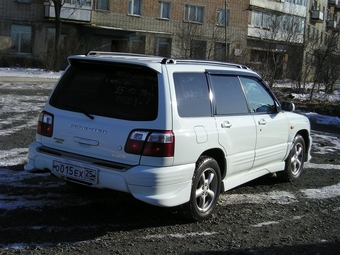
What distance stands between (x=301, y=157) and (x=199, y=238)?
3.51 meters

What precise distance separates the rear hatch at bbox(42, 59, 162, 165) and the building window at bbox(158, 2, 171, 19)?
1480 inches

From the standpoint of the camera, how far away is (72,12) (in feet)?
120

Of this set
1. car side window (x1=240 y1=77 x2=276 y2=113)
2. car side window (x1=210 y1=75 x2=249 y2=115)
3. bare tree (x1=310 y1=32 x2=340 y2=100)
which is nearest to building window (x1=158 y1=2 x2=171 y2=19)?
bare tree (x1=310 y1=32 x2=340 y2=100)

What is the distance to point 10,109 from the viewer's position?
1373 centimetres

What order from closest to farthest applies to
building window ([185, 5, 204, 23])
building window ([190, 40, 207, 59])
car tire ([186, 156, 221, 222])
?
car tire ([186, 156, 221, 222])
building window ([190, 40, 207, 59])
building window ([185, 5, 204, 23])

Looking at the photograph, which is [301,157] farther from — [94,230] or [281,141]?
[94,230]

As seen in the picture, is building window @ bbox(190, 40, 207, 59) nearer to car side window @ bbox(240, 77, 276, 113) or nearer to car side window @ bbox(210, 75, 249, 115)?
car side window @ bbox(240, 77, 276, 113)

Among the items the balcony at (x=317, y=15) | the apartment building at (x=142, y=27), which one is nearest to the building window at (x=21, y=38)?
the apartment building at (x=142, y=27)

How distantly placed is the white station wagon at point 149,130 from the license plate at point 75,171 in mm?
10

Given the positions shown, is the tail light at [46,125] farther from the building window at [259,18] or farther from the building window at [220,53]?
the building window at [259,18]

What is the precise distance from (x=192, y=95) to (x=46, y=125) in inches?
65.3

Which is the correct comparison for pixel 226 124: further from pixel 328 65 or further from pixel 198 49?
pixel 198 49

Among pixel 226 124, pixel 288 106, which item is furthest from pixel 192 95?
pixel 288 106

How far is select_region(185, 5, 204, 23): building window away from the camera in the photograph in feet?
142
